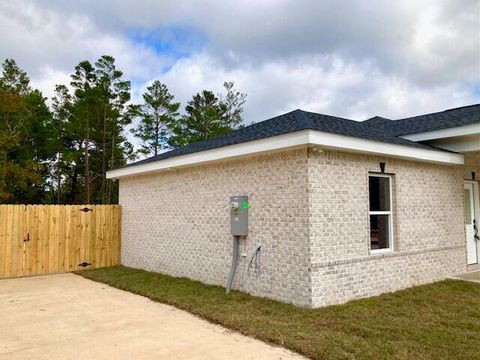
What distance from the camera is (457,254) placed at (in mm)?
8891

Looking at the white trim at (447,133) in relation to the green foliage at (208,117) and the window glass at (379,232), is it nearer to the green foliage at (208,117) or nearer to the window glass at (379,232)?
the window glass at (379,232)

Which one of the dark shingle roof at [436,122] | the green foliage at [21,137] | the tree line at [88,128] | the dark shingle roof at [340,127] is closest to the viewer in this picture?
the dark shingle roof at [340,127]

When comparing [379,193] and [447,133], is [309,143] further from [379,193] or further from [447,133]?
[447,133]

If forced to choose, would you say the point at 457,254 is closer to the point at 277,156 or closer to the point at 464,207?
the point at 464,207

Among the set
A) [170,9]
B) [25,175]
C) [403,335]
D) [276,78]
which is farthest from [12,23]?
[403,335]

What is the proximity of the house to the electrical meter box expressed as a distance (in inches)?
4.3

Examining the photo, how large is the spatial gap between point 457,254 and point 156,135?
23.4 meters

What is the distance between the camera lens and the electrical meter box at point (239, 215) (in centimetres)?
718

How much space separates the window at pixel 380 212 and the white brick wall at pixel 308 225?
151 millimetres

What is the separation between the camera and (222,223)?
7.84m

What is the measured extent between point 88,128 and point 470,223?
2274cm

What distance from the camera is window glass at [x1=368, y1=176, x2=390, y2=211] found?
7287mm

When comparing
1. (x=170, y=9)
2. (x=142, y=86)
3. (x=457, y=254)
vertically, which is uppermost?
(x=142, y=86)

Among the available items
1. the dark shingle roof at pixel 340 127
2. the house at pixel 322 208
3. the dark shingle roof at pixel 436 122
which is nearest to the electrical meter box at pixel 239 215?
the house at pixel 322 208
